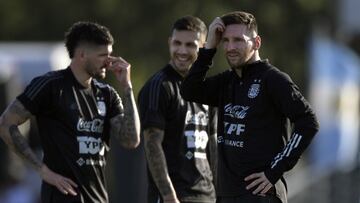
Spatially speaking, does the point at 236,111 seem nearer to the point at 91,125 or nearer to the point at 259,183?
the point at 259,183

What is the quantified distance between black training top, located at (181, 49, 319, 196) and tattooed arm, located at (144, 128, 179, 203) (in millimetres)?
917

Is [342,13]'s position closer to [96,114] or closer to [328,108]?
[328,108]

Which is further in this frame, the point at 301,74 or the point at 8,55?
the point at 301,74

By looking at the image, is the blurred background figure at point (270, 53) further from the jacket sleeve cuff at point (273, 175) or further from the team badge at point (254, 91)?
the jacket sleeve cuff at point (273, 175)

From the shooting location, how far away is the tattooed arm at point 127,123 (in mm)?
10586

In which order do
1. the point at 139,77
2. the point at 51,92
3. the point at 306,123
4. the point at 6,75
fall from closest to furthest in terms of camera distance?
the point at 306,123, the point at 51,92, the point at 6,75, the point at 139,77

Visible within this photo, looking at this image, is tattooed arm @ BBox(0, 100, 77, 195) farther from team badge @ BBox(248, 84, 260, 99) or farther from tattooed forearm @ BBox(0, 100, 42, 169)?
team badge @ BBox(248, 84, 260, 99)

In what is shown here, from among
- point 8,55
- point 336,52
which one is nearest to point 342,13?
point 336,52

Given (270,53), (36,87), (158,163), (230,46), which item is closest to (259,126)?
(230,46)

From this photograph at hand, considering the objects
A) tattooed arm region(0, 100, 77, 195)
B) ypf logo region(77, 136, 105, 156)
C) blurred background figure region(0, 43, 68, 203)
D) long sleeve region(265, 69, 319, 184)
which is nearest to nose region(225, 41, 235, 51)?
long sleeve region(265, 69, 319, 184)

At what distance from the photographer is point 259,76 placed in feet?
31.4

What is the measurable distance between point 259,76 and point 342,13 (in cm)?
1123

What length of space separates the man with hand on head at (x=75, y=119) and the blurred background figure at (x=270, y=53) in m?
11.3

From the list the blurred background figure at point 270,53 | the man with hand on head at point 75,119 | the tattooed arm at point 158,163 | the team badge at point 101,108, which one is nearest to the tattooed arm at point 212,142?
the tattooed arm at point 158,163
